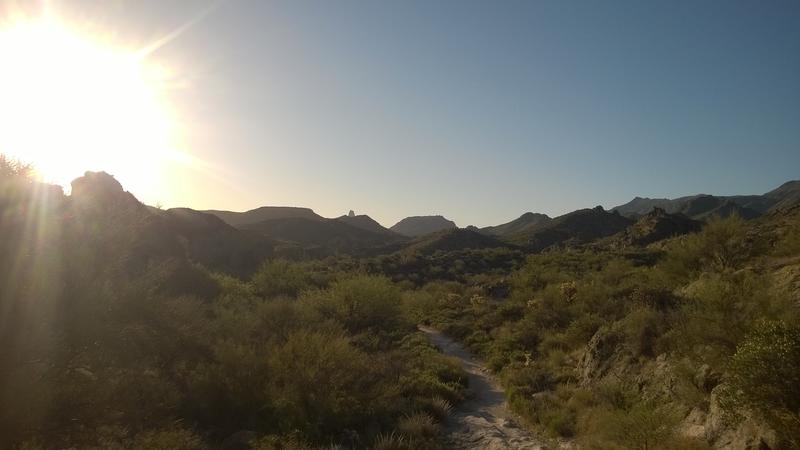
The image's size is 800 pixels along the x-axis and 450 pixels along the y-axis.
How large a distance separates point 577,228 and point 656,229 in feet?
111

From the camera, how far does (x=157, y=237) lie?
3547cm

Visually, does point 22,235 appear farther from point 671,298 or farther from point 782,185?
point 782,185

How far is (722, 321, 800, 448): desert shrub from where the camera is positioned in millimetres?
6098

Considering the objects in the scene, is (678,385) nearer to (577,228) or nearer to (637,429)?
(637,429)

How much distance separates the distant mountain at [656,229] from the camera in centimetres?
5419

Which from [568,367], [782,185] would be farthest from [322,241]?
[782,185]

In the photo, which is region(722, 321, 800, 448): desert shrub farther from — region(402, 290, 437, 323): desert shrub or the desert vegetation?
region(402, 290, 437, 323): desert shrub

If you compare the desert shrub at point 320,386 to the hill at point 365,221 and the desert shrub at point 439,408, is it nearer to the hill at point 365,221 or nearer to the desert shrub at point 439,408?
the desert shrub at point 439,408

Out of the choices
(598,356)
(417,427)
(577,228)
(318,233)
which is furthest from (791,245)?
(318,233)

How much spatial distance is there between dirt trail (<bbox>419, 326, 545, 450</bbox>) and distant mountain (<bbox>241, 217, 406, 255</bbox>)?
7288cm

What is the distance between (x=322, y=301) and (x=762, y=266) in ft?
57.9

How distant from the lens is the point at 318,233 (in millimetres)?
100562

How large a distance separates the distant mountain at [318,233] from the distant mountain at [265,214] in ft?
34.4

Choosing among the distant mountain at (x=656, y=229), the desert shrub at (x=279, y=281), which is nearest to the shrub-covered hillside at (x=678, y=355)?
the desert shrub at (x=279, y=281)
